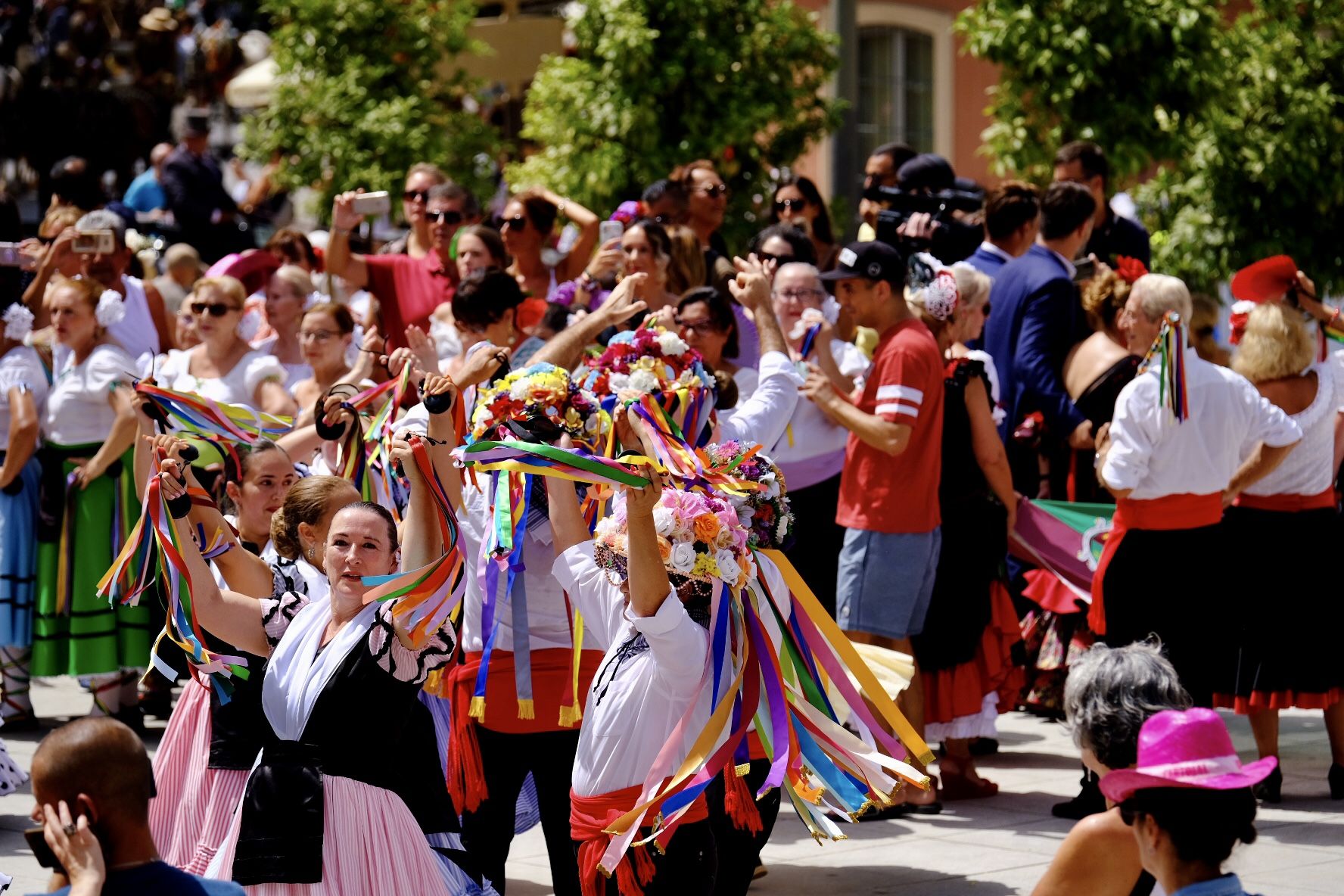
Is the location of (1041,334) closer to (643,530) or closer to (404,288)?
(404,288)

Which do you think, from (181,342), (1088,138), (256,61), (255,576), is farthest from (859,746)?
(256,61)

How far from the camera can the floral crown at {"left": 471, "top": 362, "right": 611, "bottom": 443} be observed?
16.5 feet

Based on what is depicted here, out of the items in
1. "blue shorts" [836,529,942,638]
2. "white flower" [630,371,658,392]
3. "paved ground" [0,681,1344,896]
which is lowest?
"paved ground" [0,681,1344,896]

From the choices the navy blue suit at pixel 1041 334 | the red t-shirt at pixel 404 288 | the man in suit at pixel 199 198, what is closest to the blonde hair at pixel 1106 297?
the navy blue suit at pixel 1041 334

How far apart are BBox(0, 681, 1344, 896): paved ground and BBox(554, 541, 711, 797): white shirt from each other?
152 cm

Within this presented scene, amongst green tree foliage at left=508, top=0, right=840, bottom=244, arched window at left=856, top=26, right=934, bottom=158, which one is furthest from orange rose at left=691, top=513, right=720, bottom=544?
arched window at left=856, top=26, right=934, bottom=158

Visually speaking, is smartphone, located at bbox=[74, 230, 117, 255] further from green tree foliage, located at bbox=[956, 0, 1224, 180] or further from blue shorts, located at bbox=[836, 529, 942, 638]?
green tree foliage, located at bbox=[956, 0, 1224, 180]

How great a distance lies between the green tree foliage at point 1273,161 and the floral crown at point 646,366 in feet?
24.8

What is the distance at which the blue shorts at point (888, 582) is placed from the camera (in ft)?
22.1

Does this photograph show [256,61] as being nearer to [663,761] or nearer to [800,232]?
[800,232]

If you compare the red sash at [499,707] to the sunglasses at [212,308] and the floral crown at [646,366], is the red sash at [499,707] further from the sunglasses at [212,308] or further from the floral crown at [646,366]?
the sunglasses at [212,308]

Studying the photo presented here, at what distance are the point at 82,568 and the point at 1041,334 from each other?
173 inches

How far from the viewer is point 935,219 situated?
28.3 feet

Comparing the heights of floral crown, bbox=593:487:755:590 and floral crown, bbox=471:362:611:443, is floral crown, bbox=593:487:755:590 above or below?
below
